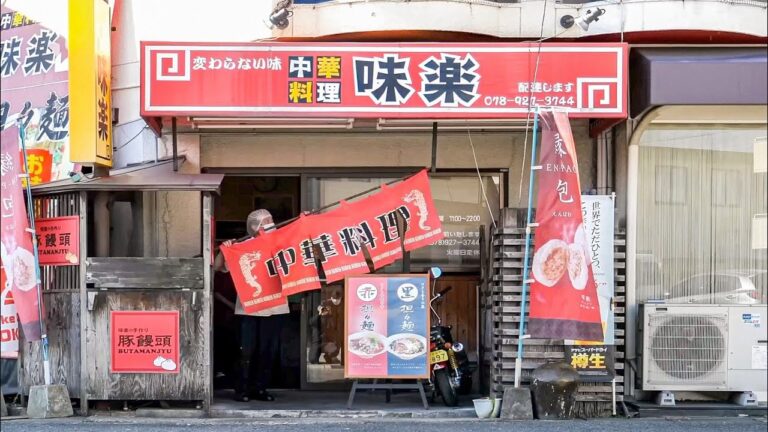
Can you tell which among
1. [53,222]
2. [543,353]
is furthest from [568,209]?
[53,222]

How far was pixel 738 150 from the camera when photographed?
1051 centimetres

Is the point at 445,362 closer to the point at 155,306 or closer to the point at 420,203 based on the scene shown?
the point at 420,203

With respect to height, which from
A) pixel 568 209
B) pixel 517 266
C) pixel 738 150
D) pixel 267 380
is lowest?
pixel 267 380

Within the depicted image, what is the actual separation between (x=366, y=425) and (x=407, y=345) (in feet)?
3.31

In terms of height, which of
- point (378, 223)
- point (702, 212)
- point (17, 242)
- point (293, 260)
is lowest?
point (293, 260)

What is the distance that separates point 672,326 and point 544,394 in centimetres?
179

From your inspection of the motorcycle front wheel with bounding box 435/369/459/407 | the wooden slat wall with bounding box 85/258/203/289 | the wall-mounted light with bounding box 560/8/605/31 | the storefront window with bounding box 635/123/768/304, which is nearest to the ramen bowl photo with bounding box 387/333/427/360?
the motorcycle front wheel with bounding box 435/369/459/407

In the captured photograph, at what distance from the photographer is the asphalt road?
29.2 ft

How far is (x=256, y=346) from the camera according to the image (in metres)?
10.6

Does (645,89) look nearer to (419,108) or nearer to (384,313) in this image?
(419,108)

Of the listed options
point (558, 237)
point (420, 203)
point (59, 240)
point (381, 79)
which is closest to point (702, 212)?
point (558, 237)

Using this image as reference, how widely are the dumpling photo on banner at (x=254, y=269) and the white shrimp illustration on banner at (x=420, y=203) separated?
153 centimetres

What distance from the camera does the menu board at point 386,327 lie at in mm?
9734

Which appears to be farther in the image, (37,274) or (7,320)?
(7,320)
